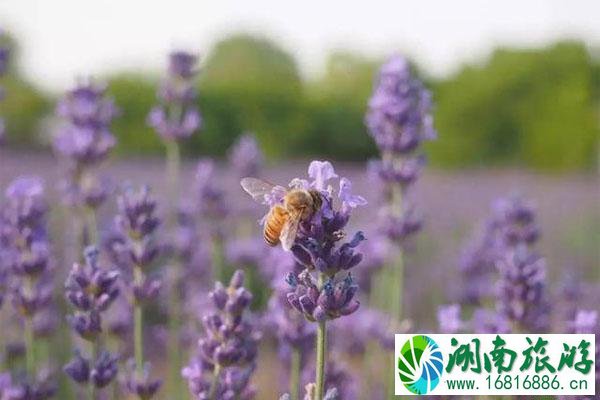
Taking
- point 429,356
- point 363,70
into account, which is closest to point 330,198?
point 429,356

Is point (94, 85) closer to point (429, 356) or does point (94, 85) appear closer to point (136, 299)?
point (136, 299)

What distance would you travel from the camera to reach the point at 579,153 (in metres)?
22.6

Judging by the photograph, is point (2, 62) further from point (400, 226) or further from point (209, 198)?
point (400, 226)

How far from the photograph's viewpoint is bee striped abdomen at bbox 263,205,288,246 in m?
2.00

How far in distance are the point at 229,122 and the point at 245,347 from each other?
19027 millimetres

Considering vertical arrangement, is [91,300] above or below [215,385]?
above

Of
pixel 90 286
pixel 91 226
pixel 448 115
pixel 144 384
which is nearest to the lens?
pixel 90 286

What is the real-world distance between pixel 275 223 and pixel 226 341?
32 cm

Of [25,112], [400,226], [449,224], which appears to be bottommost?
[400,226]

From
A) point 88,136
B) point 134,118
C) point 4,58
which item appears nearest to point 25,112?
point 134,118

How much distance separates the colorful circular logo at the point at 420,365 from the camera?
2557mm

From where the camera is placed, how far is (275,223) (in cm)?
204

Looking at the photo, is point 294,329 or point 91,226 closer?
point 294,329

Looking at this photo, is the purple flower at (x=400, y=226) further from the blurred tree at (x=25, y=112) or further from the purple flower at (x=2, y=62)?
the blurred tree at (x=25, y=112)
